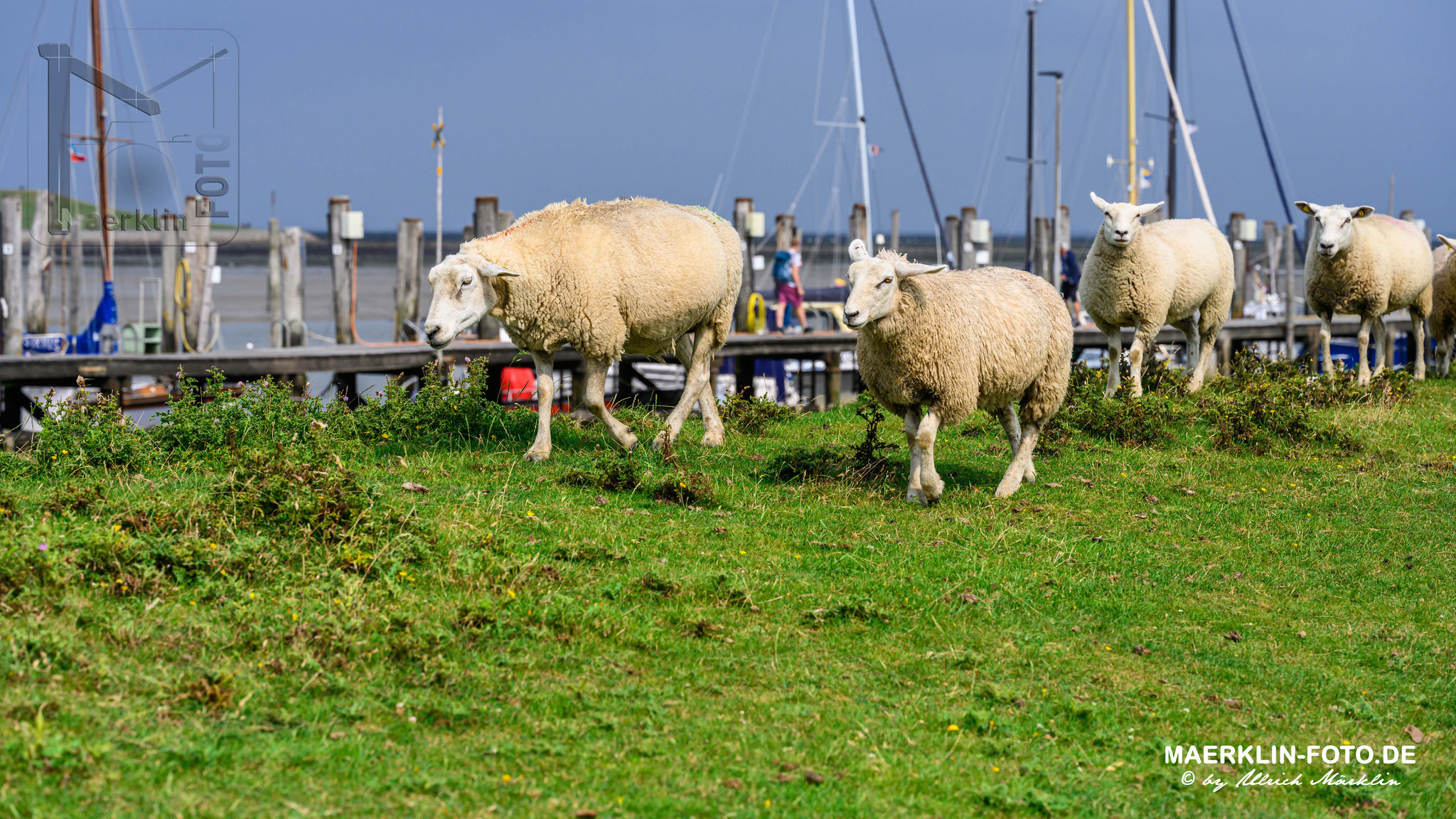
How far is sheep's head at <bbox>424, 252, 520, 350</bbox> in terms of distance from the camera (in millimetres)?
8812

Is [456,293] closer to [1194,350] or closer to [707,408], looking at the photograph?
[707,408]

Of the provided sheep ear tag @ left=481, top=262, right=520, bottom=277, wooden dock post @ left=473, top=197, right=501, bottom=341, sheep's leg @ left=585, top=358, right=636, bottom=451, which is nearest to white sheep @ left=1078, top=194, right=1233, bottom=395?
sheep's leg @ left=585, top=358, right=636, bottom=451

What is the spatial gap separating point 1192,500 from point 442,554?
19.1 ft

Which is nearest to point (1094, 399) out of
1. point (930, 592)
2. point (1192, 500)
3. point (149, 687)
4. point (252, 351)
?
point (1192, 500)

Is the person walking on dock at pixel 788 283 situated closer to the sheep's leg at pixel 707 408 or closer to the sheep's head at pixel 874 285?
the sheep's leg at pixel 707 408

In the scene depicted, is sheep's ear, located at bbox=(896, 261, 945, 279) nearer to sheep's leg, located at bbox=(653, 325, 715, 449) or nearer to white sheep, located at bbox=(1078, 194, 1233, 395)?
sheep's leg, located at bbox=(653, 325, 715, 449)

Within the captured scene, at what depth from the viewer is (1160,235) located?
44.5 ft

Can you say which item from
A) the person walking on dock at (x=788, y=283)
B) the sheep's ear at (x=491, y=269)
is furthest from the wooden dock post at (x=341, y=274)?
the sheep's ear at (x=491, y=269)

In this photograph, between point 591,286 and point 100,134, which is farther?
point 100,134

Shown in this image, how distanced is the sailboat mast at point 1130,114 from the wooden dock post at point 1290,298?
3737mm

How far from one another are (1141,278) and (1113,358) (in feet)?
3.10

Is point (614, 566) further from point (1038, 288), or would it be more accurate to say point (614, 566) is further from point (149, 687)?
point (1038, 288)

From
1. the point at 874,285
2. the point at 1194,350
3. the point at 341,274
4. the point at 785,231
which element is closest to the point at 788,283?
the point at 785,231

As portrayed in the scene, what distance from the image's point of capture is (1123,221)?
12.2 m
